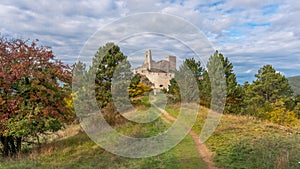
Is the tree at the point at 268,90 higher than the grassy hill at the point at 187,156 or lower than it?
higher

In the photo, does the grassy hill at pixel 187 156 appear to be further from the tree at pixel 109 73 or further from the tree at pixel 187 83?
the tree at pixel 187 83

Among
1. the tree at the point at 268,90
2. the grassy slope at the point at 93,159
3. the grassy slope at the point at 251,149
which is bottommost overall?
the grassy slope at the point at 93,159

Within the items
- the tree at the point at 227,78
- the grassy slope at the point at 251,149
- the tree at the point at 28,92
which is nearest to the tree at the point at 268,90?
the tree at the point at 227,78

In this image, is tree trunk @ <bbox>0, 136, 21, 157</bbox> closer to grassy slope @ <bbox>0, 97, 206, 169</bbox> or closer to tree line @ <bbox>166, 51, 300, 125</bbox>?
grassy slope @ <bbox>0, 97, 206, 169</bbox>

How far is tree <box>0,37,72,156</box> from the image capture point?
11.4 meters

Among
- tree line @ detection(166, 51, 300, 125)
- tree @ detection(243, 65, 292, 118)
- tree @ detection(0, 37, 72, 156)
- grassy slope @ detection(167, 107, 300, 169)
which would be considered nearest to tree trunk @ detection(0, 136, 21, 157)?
tree @ detection(0, 37, 72, 156)

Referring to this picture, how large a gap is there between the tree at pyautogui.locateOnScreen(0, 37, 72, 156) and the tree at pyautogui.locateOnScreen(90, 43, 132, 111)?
7968 millimetres

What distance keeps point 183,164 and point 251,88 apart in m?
40.4

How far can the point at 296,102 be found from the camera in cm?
4866

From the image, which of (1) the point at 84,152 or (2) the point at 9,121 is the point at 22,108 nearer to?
(2) the point at 9,121

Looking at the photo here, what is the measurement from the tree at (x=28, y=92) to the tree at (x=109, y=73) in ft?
26.1

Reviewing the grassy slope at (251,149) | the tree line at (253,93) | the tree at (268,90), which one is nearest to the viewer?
the grassy slope at (251,149)

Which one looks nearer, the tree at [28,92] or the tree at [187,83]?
the tree at [28,92]

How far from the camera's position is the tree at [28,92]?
11.4 metres
